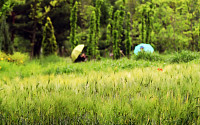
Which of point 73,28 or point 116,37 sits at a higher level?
point 73,28

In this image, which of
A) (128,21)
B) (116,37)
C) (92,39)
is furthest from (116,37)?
(128,21)

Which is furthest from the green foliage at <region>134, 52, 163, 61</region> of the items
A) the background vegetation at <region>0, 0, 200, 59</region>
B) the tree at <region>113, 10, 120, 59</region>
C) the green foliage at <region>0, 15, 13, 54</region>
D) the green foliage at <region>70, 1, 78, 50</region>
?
the green foliage at <region>0, 15, 13, 54</region>

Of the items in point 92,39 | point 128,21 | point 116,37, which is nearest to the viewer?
point 92,39

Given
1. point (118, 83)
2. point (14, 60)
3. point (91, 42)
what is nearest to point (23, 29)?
point (91, 42)

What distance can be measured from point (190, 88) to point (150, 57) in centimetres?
957

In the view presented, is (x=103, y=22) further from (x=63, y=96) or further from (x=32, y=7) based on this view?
(x=63, y=96)

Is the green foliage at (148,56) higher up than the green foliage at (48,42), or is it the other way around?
the green foliage at (48,42)

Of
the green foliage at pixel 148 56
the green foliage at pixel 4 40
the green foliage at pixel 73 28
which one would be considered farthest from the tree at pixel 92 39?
the green foliage at pixel 4 40

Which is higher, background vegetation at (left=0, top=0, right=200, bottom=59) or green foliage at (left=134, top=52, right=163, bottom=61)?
background vegetation at (left=0, top=0, right=200, bottom=59)

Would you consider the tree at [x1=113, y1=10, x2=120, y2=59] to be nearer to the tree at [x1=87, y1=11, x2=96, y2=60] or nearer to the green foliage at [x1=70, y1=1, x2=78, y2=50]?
the tree at [x1=87, y1=11, x2=96, y2=60]

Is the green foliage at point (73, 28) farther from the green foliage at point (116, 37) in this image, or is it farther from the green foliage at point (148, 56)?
the green foliage at point (148, 56)

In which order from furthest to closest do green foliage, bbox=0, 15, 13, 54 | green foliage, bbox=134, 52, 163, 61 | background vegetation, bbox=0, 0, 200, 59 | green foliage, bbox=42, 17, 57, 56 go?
1. background vegetation, bbox=0, 0, 200, 59
2. green foliage, bbox=42, 17, 57, 56
3. green foliage, bbox=0, 15, 13, 54
4. green foliage, bbox=134, 52, 163, 61

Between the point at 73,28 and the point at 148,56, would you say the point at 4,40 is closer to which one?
the point at 73,28

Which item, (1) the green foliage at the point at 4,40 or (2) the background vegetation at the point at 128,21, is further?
(2) the background vegetation at the point at 128,21
